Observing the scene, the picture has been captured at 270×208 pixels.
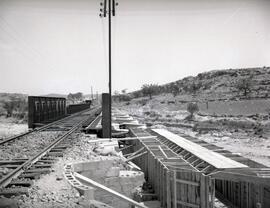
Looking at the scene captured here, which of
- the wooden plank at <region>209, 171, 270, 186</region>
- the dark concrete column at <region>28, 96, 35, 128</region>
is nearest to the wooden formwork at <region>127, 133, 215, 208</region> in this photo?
the wooden plank at <region>209, 171, 270, 186</region>

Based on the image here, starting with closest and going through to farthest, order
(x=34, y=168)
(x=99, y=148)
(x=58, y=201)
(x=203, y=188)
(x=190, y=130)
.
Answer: (x=58, y=201)
(x=34, y=168)
(x=203, y=188)
(x=99, y=148)
(x=190, y=130)

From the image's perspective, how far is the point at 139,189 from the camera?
10.6 m

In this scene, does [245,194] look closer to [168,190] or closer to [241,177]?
[241,177]

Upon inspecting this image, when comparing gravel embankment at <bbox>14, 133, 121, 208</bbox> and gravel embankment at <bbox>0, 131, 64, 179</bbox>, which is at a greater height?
gravel embankment at <bbox>0, 131, 64, 179</bbox>

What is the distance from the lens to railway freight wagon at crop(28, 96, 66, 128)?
20.6m

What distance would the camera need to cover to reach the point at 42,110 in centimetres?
2336

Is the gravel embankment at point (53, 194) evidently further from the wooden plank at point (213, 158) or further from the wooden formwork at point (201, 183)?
the wooden plank at point (213, 158)

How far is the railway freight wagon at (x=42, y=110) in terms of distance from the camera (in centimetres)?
2058

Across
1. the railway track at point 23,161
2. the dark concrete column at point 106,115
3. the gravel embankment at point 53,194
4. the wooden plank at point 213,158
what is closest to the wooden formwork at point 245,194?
the wooden plank at point 213,158

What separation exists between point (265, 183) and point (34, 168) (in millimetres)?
7763

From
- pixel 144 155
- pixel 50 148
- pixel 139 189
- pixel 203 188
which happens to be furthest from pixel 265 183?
pixel 50 148

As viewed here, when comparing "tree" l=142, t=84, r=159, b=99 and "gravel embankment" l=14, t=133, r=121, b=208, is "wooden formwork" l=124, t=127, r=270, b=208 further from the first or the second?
"tree" l=142, t=84, r=159, b=99

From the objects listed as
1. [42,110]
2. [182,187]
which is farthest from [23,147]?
[42,110]

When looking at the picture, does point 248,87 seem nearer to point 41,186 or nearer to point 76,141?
point 76,141
